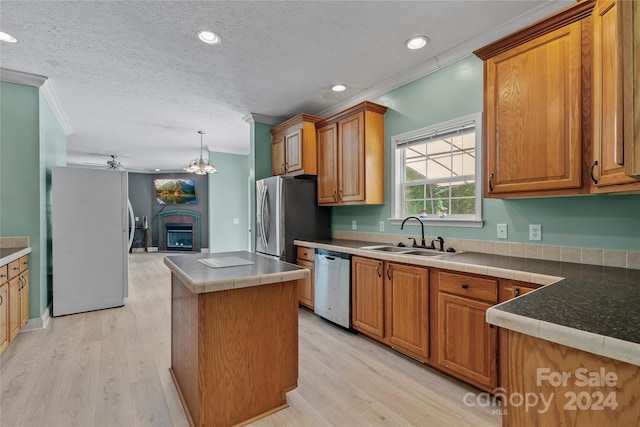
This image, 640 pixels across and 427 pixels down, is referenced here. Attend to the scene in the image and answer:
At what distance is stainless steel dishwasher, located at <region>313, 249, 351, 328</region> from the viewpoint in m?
3.04

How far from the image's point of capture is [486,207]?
2.50 m

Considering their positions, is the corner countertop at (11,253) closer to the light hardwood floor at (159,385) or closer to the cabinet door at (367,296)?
the light hardwood floor at (159,385)

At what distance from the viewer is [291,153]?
4086mm

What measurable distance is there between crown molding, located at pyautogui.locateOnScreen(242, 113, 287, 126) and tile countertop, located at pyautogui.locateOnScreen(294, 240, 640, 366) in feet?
11.9

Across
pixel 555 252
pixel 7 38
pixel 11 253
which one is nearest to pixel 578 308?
pixel 555 252

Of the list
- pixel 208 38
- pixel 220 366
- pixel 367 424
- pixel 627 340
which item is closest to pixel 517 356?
pixel 627 340

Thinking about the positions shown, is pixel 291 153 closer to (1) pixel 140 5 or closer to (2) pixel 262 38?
(2) pixel 262 38

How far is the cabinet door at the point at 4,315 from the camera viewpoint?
2.50 metres

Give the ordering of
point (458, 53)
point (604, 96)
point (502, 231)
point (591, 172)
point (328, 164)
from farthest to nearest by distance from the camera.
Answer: point (328, 164) < point (458, 53) < point (502, 231) < point (591, 172) < point (604, 96)

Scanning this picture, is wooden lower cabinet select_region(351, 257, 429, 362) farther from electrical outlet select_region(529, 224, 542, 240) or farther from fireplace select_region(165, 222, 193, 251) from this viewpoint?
fireplace select_region(165, 222, 193, 251)

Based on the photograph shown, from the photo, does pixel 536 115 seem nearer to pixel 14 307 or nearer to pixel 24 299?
pixel 14 307

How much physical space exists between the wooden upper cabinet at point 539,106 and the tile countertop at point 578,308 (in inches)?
20.1

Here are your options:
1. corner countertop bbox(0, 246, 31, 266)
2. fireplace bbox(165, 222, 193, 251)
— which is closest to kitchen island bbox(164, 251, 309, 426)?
corner countertop bbox(0, 246, 31, 266)

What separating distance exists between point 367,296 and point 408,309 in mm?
472
